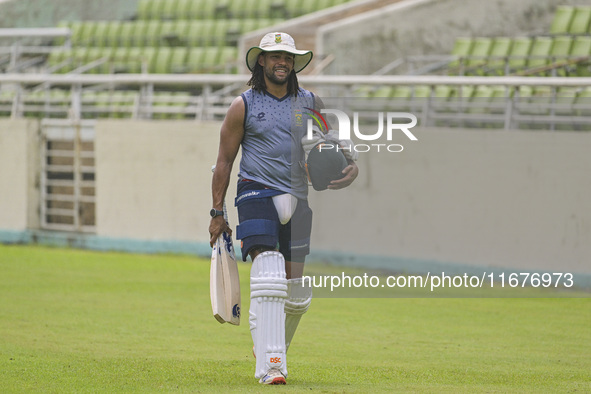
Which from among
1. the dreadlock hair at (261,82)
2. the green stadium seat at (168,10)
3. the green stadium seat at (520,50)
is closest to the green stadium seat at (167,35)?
the green stadium seat at (168,10)

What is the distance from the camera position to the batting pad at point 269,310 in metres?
5.64

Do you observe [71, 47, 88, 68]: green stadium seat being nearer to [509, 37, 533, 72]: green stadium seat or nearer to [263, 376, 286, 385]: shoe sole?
[509, 37, 533, 72]: green stadium seat

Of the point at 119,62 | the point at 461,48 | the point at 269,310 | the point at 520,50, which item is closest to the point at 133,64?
the point at 119,62

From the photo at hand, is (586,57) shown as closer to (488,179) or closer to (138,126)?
(488,179)

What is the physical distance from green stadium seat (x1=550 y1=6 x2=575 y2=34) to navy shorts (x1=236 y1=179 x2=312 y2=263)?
13.2m

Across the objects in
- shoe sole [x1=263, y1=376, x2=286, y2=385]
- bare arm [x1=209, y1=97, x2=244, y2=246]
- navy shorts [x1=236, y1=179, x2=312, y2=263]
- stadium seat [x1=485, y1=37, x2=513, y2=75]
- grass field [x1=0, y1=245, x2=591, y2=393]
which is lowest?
grass field [x1=0, y1=245, x2=591, y2=393]

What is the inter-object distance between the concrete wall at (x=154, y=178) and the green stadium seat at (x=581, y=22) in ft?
24.1

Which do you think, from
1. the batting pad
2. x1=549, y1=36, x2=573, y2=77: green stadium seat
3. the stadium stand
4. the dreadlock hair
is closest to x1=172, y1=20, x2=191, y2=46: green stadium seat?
the stadium stand

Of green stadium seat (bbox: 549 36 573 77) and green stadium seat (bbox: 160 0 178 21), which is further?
green stadium seat (bbox: 160 0 178 21)

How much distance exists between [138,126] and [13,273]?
317 centimetres

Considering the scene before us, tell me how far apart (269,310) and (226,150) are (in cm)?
91

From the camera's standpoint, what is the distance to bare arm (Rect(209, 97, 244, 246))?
581cm

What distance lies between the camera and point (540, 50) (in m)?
17.5

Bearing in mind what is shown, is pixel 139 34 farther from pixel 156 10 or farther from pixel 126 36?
pixel 156 10
